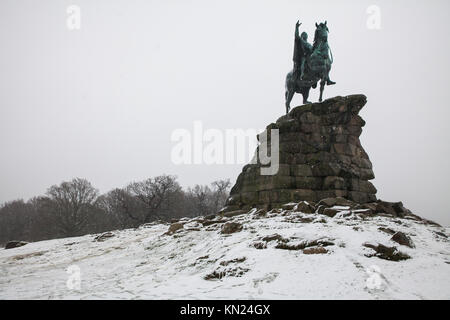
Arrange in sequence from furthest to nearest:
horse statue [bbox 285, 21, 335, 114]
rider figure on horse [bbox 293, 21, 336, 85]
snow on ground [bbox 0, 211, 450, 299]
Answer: rider figure on horse [bbox 293, 21, 336, 85] → horse statue [bbox 285, 21, 335, 114] → snow on ground [bbox 0, 211, 450, 299]

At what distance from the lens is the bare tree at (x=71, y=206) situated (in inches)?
1465

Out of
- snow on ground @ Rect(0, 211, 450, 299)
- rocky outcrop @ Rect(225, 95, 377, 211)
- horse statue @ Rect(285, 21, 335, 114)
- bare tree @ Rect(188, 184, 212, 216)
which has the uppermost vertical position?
horse statue @ Rect(285, 21, 335, 114)

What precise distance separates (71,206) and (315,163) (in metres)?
37.6

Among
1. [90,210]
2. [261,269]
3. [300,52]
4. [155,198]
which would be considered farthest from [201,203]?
[261,269]

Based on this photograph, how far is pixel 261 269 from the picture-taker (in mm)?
5660

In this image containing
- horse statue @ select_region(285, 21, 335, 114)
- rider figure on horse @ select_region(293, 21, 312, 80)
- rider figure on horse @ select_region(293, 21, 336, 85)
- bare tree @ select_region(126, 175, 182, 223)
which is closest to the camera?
horse statue @ select_region(285, 21, 335, 114)

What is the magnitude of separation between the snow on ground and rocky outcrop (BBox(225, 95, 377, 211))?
267 cm

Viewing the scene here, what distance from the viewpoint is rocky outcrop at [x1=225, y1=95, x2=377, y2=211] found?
12.0 meters

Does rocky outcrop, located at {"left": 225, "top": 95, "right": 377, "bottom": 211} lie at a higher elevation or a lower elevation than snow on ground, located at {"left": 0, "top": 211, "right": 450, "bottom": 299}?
higher

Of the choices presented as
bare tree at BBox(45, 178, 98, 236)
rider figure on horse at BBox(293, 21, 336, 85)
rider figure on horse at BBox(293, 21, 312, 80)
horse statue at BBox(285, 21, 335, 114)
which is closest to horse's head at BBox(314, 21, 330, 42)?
horse statue at BBox(285, 21, 335, 114)

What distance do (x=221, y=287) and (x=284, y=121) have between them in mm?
10023

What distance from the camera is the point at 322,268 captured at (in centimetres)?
538

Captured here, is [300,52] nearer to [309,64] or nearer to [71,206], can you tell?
[309,64]

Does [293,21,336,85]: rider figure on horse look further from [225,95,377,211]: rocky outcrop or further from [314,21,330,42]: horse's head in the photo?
[225,95,377,211]: rocky outcrop
